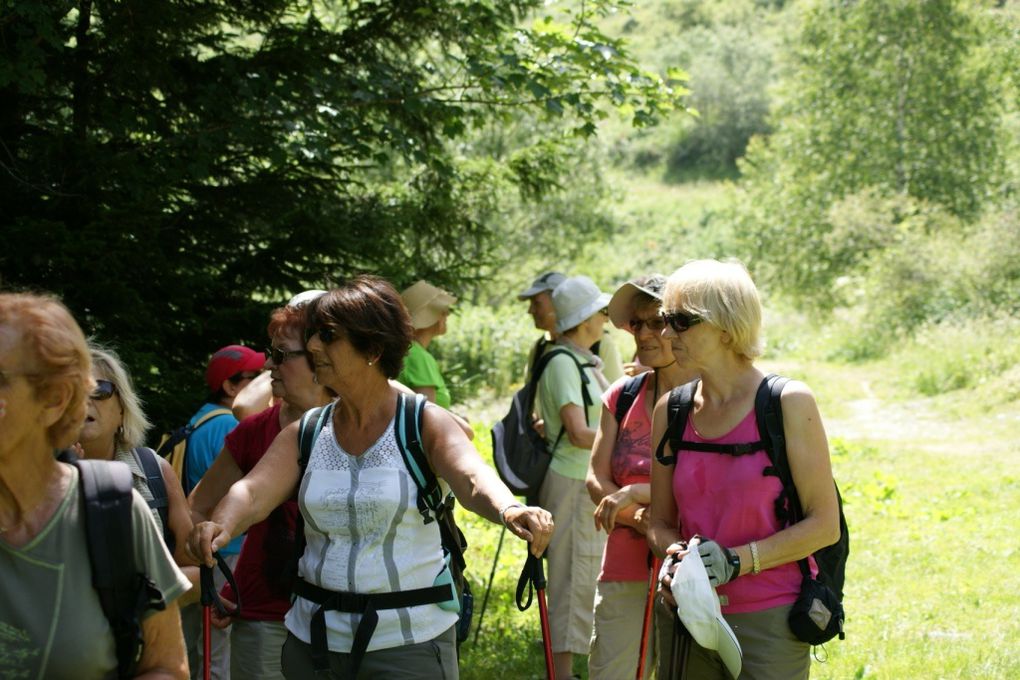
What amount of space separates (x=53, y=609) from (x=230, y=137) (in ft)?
18.0

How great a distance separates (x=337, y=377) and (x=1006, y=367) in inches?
690

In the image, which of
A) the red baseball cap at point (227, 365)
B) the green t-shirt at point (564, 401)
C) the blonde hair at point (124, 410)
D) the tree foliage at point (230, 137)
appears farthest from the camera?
the tree foliage at point (230, 137)

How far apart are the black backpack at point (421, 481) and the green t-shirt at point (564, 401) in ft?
7.76

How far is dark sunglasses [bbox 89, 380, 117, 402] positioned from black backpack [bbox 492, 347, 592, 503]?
2.64m

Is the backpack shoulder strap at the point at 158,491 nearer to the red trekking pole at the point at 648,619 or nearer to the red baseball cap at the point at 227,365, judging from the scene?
the red baseball cap at the point at 227,365

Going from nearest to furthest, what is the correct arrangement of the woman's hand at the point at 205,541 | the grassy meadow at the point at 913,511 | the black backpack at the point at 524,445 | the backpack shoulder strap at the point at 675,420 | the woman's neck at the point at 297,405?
the woman's hand at the point at 205,541 → the backpack shoulder strap at the point at 675,420 → the woman's neck at the point at 297,405 → the black backpack at the point at 524,445 → the grassy meadow at the point at 913,511

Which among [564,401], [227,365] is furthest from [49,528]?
[564,401]

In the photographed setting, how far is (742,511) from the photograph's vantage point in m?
3.54

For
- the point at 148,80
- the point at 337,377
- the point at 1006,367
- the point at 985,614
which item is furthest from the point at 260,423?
the point at 1006,367

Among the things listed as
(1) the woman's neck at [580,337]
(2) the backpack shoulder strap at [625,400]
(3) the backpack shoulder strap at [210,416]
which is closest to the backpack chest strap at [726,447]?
(2) the backpack shoulder strap at [625,400]

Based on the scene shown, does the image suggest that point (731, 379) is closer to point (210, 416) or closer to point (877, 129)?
point (210, 416)

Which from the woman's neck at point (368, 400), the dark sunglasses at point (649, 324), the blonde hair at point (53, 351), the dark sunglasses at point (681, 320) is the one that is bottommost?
the dark sunglasses at point (649, 324)

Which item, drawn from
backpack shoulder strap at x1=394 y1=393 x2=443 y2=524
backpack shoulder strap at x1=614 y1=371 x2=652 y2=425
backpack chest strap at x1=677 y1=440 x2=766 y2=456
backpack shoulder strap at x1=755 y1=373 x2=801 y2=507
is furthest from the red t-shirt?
backpack shoulder strap at x1=755 y1=373 x2=801 y2=507

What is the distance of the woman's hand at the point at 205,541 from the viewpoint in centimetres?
324
